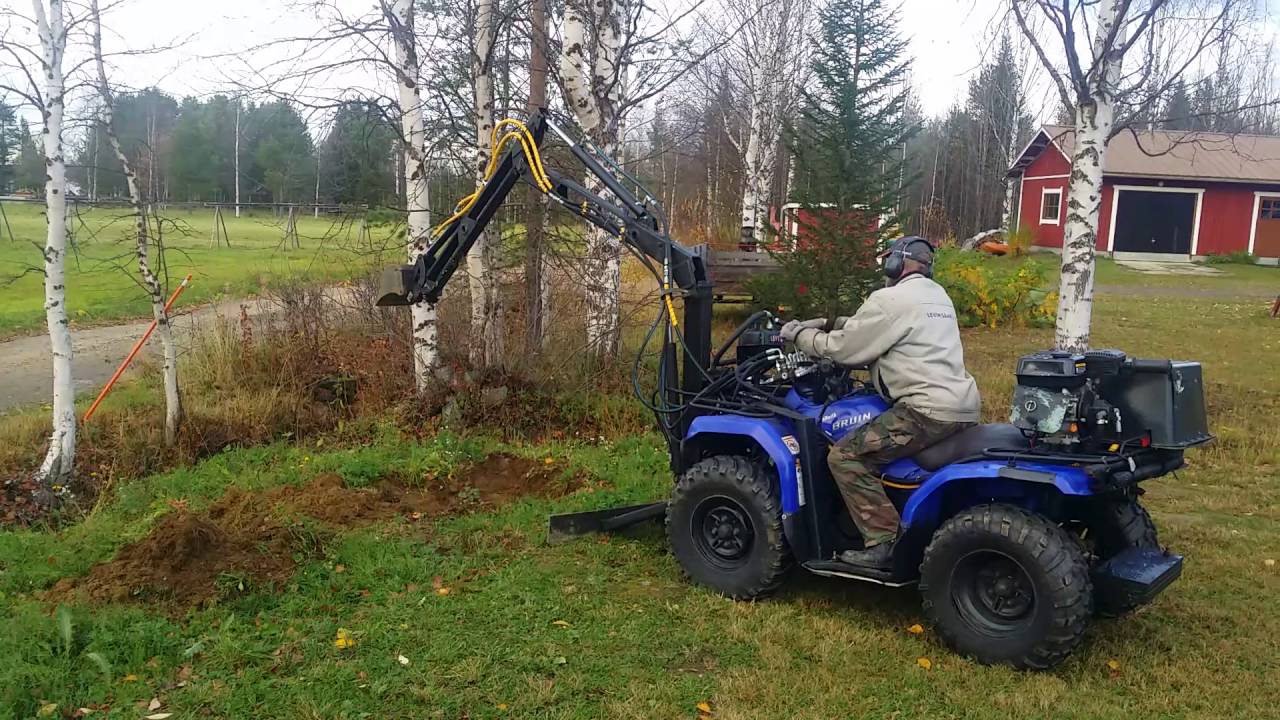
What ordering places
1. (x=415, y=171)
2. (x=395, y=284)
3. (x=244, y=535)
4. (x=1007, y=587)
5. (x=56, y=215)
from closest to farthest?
(x=1007, y=587) → (x=244, y=535) → (x=395, y=284) → (x=56, y=215) → (x=415, y=171)

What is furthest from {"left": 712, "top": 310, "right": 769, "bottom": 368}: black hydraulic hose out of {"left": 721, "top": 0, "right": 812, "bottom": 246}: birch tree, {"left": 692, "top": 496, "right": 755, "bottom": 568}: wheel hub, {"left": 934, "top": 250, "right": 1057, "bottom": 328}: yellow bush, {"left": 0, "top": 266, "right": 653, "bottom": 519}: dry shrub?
{"left": 721, "top": 0, "right": 812, "bottom": 246}: birch tree

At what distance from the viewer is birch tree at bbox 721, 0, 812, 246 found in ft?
72.6

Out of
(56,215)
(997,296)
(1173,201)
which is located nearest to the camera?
(56,215)

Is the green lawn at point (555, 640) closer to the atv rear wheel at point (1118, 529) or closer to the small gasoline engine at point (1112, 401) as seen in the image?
the atv rear wheel at point (1118, 529)

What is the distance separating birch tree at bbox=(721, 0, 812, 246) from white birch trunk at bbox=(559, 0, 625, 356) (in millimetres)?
11050

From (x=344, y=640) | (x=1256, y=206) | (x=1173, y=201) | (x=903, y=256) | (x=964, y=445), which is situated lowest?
(x=344, y=640)

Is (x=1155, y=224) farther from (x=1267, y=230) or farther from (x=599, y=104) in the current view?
(x=599, y=104)

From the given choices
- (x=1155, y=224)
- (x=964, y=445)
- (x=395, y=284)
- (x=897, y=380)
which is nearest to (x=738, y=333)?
(x=897, y=380)

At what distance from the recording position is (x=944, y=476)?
4.80 meters

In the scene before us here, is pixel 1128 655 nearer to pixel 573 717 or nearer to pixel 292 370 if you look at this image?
pixel 573 717

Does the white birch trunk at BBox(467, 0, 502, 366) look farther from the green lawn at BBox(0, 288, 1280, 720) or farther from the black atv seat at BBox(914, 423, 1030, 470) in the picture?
the black atv seat at BBox(914, 423, 1030, 470)

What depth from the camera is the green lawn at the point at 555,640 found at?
4.41 m

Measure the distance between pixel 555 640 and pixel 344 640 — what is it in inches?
44.7

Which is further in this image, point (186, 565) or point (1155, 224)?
point (1155, 224)
